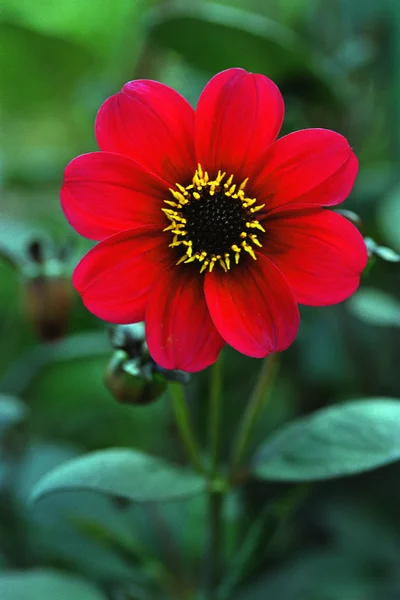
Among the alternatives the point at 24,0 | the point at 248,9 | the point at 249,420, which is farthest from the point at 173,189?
the point at 24,0

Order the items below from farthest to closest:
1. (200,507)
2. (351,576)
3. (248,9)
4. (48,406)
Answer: (248,9), (48,406), (200,507), (351,576)

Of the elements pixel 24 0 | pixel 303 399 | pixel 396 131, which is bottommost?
pixel 303 399

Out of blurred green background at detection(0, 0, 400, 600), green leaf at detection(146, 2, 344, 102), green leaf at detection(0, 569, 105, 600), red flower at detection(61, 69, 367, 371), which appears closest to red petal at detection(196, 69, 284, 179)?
red flower at detection(61, 69, 367, 371)

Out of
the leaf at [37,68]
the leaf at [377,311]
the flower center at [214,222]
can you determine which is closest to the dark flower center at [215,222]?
the flower center at [214,222]

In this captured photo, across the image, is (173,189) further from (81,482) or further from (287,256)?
(81,482)

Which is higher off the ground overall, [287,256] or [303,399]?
[287,256]

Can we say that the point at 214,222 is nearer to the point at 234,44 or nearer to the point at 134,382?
the point at 134,382
